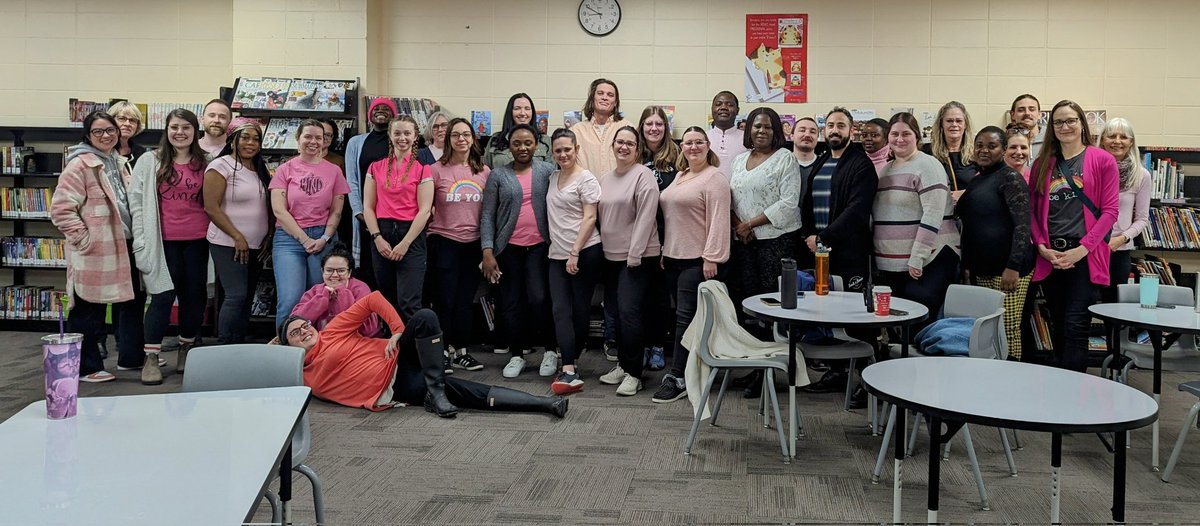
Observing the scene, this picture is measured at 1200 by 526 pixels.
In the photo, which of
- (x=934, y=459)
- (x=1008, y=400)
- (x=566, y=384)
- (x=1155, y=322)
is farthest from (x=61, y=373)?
(x=1155, y=322)

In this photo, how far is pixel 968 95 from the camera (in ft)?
20.9

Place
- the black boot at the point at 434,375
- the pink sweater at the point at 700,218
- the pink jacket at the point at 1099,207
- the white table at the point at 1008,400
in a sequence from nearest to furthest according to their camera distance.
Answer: the white table at the point at 1008,400 → the black boot at the point at 434,375 → the pink jacket at the point at 1099,207 → the pink sweater at the point at 700,218

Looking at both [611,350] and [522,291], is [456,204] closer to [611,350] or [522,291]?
[522,291]

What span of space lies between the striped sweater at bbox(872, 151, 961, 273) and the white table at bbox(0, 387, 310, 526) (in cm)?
339

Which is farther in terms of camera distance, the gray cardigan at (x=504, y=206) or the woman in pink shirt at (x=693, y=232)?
the gray cardigan at (x=504, y=206)

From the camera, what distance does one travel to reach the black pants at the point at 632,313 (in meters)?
4.77

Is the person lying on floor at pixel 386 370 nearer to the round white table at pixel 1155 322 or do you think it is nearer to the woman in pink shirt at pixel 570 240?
the woman in pink shirt at pixel 570 240

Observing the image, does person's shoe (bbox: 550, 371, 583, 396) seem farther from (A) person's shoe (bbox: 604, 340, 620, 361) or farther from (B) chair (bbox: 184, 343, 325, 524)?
(B) chair (bbox: 184, 343, 325, 524)

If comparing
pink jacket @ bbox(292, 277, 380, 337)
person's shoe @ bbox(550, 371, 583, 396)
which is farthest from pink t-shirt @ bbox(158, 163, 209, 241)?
person's shoe @ bbox(550, 371, 583, 396)

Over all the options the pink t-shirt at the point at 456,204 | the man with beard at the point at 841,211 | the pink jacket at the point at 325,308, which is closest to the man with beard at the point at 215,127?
the pink t-shirt at the point at 456,204

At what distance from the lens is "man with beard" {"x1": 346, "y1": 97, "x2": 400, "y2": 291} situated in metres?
5.56

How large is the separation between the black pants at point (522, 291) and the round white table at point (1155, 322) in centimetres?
287

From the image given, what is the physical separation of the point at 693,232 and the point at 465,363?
176cm

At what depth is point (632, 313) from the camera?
15.7 feet
